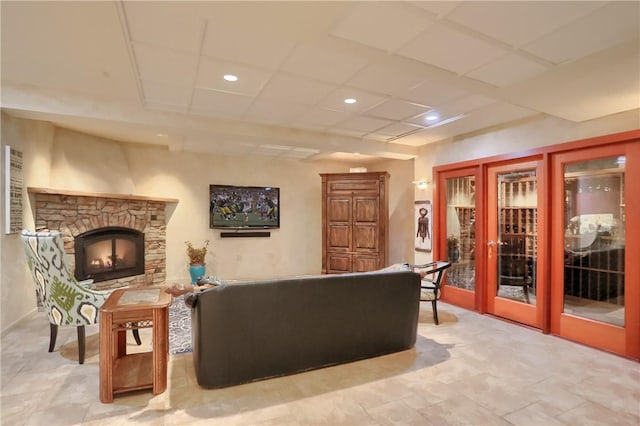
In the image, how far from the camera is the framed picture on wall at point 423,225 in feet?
17.9

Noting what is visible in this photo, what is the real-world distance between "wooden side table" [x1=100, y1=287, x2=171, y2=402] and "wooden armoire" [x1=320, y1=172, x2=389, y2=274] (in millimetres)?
4249

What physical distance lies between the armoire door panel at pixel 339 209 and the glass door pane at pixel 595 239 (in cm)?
359

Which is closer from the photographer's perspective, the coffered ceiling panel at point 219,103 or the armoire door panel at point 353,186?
the coffered ceiling panel at point 219,103

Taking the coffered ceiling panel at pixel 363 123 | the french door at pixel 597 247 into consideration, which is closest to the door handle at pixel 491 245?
the french door at pixel 597 247

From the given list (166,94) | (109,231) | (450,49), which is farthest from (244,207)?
(450,49)

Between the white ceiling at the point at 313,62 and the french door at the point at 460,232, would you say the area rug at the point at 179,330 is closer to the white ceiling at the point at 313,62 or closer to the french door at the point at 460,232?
the white ceiling at the point at 313,62

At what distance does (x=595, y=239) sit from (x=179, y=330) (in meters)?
4.70

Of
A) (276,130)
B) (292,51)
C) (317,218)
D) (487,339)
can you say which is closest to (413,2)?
(292,51)

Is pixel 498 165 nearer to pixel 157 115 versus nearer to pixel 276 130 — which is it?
pixel 276 130

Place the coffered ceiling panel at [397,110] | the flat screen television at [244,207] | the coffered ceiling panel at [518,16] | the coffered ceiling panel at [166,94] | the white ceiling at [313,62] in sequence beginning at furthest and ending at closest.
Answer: the flat screen television at [244,207], the coffered ceiling panel at [397,110], the coffered ceiling panel at [166,94], the white ceiling at [313,62], the coffered ceiling panel at [518,16]

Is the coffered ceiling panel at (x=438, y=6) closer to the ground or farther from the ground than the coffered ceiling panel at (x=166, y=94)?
closer to the ground

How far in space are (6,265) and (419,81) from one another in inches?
189

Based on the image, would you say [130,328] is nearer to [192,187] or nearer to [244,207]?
[192,187]

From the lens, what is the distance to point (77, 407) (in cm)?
226
